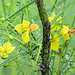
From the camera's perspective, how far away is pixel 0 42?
0.45m

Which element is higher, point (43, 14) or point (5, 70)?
point (43, 14)

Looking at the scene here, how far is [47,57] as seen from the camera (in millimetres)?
283

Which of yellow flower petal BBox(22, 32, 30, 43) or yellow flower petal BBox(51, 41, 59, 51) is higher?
yellow flower petal BBox(22, 32, 30, 43)

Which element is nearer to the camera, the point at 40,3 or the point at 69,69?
the point at 40,3

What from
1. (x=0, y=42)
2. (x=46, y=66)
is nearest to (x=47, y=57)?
(x=46, y=66)

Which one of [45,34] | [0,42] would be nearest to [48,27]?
[45,34]

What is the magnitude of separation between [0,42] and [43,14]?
240 mm

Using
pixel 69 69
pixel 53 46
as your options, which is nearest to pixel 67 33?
pixel 53 46

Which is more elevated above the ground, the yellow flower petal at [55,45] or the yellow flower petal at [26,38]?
the yellow flower petal at [26,38]

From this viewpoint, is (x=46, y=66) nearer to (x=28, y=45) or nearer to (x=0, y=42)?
(x=28, y=45)

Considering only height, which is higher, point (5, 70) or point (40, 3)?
point (40, 3)

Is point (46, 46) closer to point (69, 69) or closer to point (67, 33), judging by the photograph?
point (67, 33)

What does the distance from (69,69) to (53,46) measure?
0.19m

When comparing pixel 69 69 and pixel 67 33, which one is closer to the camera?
pixel 67 33
